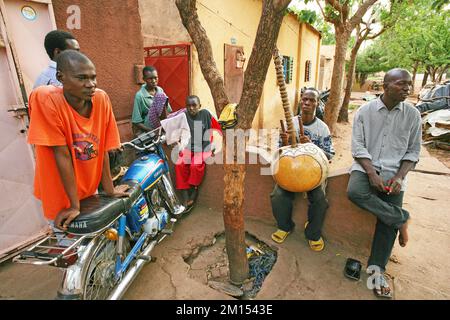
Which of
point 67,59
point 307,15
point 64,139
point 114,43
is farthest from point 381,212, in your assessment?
point 307,15

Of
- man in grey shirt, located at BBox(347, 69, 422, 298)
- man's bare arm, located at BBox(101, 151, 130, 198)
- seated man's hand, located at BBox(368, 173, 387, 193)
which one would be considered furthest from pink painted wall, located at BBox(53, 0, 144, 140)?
seated man's hand, located at BBox(368, 173, 387, 193)

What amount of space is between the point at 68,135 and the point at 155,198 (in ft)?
4.48

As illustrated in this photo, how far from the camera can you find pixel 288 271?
271 centimetres

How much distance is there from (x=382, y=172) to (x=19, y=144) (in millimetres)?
3798

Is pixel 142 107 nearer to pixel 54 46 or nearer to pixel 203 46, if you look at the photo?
pixel 54 46

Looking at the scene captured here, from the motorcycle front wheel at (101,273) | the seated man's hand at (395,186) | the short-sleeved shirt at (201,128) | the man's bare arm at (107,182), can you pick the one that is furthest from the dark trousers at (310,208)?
the motorcycle front wheel at (101,273)

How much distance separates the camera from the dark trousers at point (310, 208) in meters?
2.89

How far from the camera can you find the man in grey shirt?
8.20ft

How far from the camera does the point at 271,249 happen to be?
3.12 meters

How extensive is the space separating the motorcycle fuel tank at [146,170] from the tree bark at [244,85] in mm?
902

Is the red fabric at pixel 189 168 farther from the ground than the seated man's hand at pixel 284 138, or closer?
closer

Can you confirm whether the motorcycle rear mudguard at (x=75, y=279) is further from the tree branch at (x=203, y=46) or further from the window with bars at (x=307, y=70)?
the window with bars at (x=307, y=70)
